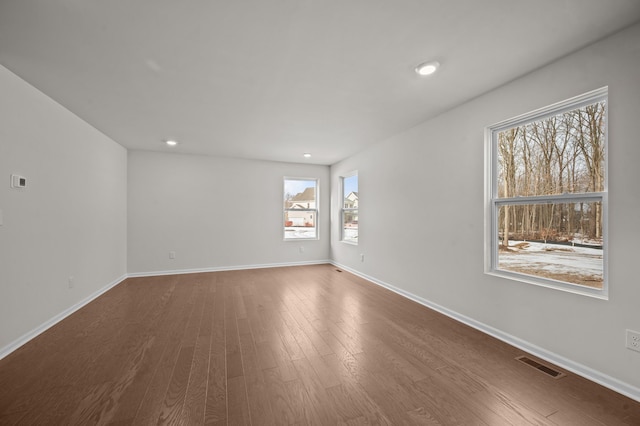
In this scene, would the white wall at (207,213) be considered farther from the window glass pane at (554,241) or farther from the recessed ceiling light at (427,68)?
the window glass pane at (554,241)

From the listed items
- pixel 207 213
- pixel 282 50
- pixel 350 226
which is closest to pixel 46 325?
pixel 207 213

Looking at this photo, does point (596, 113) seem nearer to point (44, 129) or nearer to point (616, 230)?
point (616, 230)

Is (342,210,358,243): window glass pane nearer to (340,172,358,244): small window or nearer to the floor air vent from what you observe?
(340,172,358,244): small window

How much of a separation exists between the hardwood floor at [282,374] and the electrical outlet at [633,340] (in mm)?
339

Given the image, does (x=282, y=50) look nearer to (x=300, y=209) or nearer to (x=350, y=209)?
(x=350, y=209)

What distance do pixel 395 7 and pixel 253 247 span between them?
16.5 ft

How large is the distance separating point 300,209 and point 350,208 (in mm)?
1299

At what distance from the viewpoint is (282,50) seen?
6.60 ft

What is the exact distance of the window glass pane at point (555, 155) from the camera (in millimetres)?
1981

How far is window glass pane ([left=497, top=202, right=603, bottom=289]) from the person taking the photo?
6.52ft

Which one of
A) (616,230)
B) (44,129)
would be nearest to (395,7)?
(616,230)

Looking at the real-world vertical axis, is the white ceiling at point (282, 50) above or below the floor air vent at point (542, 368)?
above

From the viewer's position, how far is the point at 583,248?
6.72 feet

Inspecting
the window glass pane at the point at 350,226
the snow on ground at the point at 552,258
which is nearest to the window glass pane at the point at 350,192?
the window glass pane at the point at 350,226
